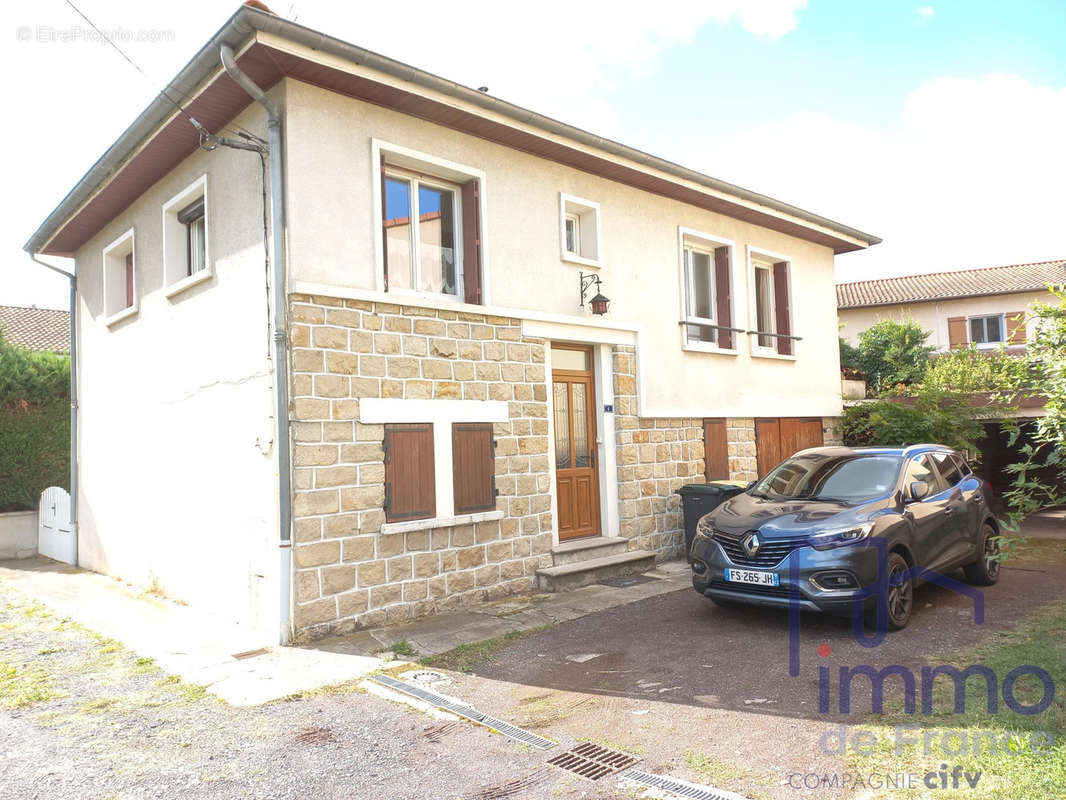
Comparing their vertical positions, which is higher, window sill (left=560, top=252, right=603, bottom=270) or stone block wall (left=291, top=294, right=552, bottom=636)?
window sill (left=560, top=252, right=603, bottom=270)

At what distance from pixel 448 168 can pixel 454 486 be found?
350 cm

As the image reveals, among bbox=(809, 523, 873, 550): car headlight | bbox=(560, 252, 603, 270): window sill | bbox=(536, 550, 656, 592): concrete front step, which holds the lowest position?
bbox=(536, 550, 656, 592): concrete front step

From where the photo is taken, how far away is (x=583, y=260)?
9961mm

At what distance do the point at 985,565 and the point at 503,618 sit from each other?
530 centimetres

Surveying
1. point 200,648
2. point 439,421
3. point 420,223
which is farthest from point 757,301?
point 200,648

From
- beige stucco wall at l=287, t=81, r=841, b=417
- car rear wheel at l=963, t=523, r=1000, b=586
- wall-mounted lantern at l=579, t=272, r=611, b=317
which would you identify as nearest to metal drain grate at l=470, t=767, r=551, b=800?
beige stucco wall at l=287, t=81, r=841, b=417

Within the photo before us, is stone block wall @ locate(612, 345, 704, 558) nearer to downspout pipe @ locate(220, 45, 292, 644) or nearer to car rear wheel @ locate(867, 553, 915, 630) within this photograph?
car rear wheel @ locate(867, 553, 915, 630)

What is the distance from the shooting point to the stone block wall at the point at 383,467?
711 cm

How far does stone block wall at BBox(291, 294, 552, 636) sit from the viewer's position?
7113mm

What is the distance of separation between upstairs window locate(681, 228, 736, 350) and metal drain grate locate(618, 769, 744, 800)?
838 cm

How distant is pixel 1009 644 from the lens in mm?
6164

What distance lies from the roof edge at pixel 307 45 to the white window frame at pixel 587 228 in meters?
0.72

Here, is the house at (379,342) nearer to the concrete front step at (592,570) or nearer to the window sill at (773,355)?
the concrete front step at (592,570)

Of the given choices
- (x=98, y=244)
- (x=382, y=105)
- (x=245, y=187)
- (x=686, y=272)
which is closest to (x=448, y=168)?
(x=382, y=105)
